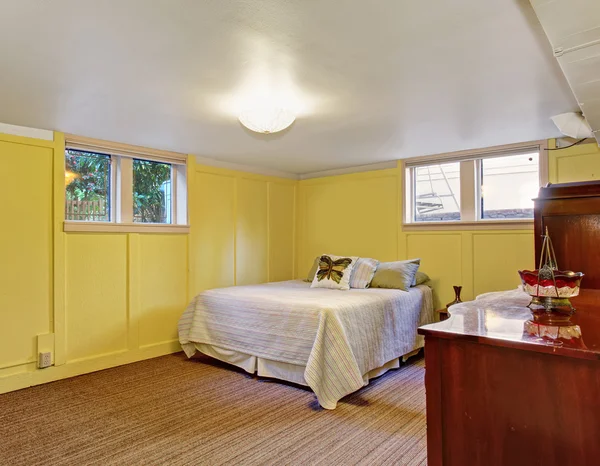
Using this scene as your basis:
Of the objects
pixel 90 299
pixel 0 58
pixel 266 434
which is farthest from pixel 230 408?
pixel 0 58

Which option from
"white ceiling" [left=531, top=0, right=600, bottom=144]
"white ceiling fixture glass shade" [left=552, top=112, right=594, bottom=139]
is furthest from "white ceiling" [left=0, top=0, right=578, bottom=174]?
"white ceiling" [left=531, top=0, right=600, bottom=144]

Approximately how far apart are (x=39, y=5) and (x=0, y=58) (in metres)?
0.64

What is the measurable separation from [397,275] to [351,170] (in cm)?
159

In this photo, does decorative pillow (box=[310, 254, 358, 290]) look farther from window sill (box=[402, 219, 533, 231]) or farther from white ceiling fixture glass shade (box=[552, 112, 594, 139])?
white ceiling fixture glass shade (box=[552, 112, 594, 139])

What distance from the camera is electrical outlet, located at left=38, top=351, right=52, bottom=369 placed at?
323cm

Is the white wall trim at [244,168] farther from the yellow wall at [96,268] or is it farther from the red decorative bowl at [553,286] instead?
the red decorative bowl at [553,286]

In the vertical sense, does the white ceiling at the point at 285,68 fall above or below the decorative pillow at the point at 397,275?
above

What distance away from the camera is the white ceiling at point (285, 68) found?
64.0 inches

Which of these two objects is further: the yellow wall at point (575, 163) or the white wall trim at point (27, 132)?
the yellow wall at point (575, 163)

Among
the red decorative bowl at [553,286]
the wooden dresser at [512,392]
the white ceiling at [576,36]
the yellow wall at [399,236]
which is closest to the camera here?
the wooden dresser at [512,392]

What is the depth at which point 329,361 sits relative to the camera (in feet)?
9.27

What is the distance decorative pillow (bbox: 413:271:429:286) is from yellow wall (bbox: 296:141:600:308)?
12cm

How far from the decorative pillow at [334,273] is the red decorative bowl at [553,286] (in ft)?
8.10

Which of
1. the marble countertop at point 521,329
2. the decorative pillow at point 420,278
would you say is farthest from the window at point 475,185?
the marble countertop at point 521,329
